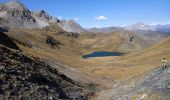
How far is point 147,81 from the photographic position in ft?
95.8

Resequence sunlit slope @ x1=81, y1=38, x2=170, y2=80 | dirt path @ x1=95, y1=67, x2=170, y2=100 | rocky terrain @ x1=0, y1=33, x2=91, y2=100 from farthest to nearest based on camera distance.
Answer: sunlit slope @ x1=81, y1=38, x2=170, y2=80, rocky terrain @ x1=0, y1=33, x2=91, y2=100, dirt path @ x1=95, y1=67, x2=170, y2=100

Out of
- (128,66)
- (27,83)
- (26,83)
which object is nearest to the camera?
(26,83)

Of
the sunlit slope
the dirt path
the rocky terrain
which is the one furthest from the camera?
the sunlit slope

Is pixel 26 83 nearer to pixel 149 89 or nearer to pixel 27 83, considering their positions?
pixel 27 83

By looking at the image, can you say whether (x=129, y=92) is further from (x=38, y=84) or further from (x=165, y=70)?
(x=38, y=84)

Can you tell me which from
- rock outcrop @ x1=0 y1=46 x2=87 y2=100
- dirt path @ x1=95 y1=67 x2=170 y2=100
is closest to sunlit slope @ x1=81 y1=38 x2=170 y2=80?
rock outcrop @ x1=0 y1=46 x2=87 y2=100

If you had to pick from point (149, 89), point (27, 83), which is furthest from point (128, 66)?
point (149, 89)

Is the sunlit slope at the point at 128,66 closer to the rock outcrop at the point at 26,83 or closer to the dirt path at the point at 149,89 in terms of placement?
the rock outcrop at the point at 26,83

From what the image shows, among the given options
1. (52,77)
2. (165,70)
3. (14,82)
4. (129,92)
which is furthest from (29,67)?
(165,70)

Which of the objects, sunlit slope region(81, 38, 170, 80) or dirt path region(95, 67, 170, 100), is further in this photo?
sunlit slope region(81, 38, 170, 80)

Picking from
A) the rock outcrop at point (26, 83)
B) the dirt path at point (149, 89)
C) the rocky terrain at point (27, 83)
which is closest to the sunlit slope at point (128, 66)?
the rocky terrain at point (27, 83)

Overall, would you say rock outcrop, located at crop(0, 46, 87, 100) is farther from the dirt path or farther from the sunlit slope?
the sunlit slope

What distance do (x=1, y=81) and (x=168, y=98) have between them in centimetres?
1427

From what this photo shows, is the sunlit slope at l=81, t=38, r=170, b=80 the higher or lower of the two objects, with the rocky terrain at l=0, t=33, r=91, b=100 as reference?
lower
